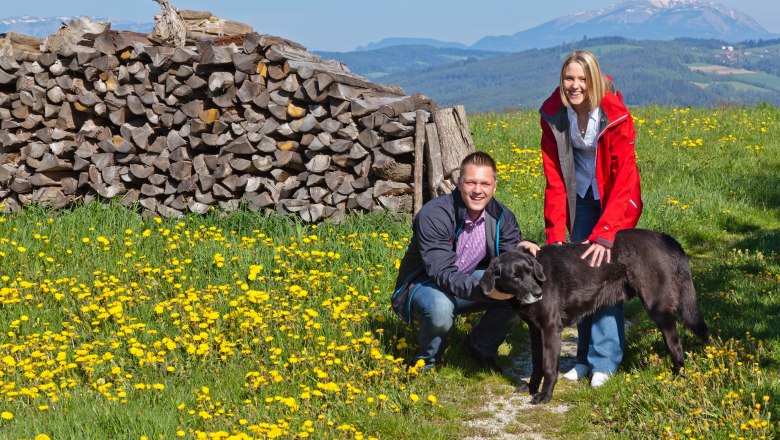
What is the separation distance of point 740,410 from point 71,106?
29.0ft

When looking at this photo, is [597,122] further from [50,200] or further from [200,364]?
[50,200]

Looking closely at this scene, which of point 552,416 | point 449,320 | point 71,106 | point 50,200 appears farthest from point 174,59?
point 552,416

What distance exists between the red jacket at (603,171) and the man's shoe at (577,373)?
3.16ft

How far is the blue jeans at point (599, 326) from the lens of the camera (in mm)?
5348

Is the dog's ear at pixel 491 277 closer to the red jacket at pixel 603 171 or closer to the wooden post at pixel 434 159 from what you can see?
the red jacket at pixel 603 171

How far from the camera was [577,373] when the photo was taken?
5.54 metres

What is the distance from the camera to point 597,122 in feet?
16.7

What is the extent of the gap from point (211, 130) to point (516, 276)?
5.79 meters

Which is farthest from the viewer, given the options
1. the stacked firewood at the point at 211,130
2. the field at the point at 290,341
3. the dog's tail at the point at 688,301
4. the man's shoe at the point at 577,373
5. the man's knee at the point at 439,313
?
the stacked firewood at the point at 211,130

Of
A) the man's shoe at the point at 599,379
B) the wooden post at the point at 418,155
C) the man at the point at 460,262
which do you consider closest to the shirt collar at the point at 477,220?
the man at the point at 460,262

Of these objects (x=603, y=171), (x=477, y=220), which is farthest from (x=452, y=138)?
(x=603, y=171)

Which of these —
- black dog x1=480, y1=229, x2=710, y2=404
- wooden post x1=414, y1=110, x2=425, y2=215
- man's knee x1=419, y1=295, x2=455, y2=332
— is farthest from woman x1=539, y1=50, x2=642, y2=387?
wooden post x1=414, y1=110, x2=425, y2=215

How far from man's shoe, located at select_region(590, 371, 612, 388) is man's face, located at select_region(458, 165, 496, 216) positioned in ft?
4.53

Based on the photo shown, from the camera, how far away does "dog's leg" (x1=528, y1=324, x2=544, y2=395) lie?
5090 mm
